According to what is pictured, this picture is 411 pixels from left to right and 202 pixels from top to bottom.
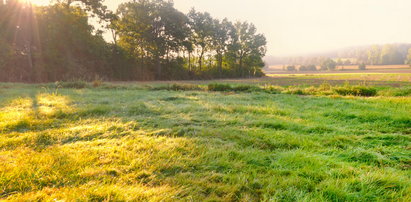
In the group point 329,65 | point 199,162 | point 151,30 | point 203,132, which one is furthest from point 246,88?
point 329,65

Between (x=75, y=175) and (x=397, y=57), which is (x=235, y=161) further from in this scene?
(x=397, y=57)

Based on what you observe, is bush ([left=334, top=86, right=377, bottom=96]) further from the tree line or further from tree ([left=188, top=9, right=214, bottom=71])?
tree ([left=188, top=9, right=214, bottom=71])

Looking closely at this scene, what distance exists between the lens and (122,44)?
30.1 m

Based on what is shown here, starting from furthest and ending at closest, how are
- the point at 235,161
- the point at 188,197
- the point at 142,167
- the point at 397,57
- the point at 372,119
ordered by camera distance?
the point at 397,57 → the point at 372,119 → the point at 235,161 → the point at 142,167 → the point at 188,197

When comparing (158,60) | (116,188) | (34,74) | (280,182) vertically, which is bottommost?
(280,182)

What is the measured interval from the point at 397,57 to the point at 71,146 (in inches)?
5083

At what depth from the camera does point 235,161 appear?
2.31 m

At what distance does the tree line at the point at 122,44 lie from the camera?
19086mm

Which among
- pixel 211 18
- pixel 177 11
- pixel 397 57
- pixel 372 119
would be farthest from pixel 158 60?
pixel 397 57

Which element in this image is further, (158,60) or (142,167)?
(158,60)

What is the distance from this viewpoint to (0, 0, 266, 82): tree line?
1909cm

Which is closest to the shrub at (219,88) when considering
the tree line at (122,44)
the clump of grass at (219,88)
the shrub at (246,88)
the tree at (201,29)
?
the clump of grass at (219,88)

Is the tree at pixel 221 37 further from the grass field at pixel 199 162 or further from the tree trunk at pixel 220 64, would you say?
the grass field at pixel 199 162

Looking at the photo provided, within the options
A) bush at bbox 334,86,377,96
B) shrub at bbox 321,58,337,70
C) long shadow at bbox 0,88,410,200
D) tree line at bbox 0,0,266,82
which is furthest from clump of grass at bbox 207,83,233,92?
shrub at bbox 321,58,337,70
